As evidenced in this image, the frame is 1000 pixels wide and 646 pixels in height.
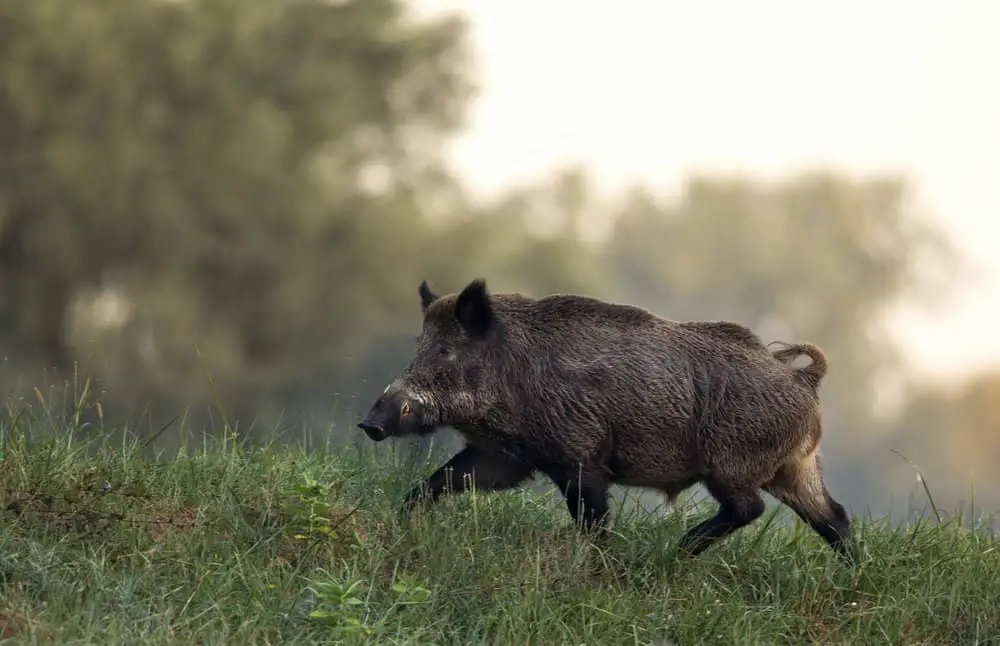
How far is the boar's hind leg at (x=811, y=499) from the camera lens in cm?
676

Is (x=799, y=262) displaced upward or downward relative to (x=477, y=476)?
downward

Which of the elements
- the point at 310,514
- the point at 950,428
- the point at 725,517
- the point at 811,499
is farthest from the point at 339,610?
the point at 950,428

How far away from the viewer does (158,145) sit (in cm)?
2130

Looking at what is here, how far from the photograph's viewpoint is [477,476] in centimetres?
642

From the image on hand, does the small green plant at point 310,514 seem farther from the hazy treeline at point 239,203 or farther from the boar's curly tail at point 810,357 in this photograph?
the hazy treeline at point 239,203

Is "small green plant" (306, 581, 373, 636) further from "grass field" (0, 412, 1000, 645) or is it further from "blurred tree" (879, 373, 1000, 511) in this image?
"blurred tree" (879, 373, 1000, 511)

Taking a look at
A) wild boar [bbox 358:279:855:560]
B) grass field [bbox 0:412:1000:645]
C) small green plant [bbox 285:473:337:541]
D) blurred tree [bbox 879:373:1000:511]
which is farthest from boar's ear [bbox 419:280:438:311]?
blurred tree [bbox 879:373:1000:511]

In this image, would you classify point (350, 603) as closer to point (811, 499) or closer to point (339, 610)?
point (339, 610)

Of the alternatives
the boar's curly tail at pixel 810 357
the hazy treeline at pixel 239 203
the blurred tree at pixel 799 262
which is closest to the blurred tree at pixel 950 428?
the blurred tree at pixel 799 262

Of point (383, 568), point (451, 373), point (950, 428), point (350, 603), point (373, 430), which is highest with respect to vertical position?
point (451, 373)

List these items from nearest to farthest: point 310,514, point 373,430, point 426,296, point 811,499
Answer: point 310,514 < point 373,430 < point 811,499 < point 426,296

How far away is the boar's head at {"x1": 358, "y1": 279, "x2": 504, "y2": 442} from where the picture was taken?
6348 millimetres

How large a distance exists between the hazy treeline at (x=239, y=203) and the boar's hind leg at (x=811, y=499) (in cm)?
1155

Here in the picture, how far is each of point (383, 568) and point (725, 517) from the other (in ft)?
5.56
